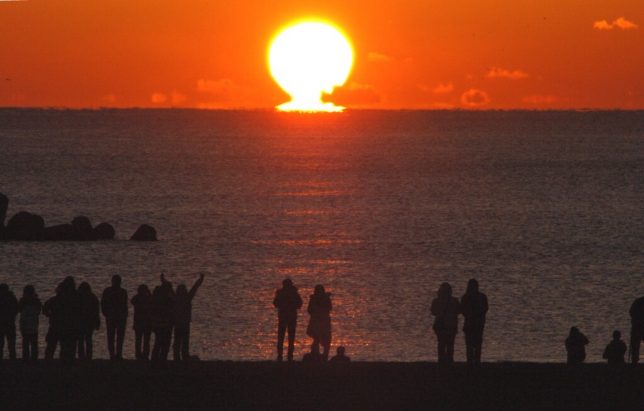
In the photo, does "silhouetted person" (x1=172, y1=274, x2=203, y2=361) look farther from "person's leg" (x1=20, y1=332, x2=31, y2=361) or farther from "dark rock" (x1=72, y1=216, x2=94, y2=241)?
"dark rock" (x1=72, y1=216, x2=94, y2=241)

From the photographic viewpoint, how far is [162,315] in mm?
21969

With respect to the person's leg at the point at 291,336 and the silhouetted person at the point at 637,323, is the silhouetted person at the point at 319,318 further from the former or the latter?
the silhouetted person at the point at 637,323

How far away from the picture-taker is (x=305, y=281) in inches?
2061

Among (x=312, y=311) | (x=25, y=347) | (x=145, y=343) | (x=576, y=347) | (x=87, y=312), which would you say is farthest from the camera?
(x=576, y=347)

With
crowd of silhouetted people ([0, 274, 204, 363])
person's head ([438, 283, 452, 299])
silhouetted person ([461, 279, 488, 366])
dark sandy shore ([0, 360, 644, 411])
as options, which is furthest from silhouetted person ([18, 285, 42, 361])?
silhouetted person ([461, 279, 488, 366])

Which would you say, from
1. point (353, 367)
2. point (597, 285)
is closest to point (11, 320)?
point (353, 367)

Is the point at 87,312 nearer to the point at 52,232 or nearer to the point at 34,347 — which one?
the point at 34,347

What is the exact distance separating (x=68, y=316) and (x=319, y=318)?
12.8 ft

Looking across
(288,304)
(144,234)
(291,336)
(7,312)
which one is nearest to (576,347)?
(291,336)

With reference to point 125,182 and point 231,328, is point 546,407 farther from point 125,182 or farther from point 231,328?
point 125,182

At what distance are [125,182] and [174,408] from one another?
10684 centimetres

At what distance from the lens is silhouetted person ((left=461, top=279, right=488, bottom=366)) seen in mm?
22125

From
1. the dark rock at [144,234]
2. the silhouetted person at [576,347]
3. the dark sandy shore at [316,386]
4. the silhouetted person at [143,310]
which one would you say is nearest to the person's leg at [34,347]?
the dark sandy shore at [316,386]

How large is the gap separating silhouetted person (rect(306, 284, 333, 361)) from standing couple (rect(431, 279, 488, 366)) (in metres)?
1.74
